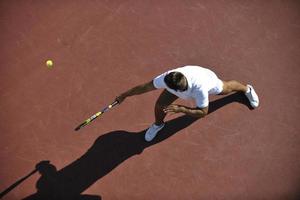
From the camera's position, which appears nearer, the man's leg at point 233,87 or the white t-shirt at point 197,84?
the white t-shirt at point 197,84

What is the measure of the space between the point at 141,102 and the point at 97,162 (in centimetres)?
123

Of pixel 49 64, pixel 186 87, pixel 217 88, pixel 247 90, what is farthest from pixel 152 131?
pixel 49 64

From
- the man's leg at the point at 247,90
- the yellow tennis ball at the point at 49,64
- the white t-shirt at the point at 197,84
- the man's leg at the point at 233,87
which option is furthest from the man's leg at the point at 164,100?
the yellow tennis ball at the point at 49,64

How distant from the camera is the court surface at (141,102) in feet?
19.2

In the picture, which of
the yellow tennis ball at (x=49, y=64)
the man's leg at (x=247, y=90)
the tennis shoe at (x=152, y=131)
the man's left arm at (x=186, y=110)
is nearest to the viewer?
the man's left arm at (x=186, y=110)

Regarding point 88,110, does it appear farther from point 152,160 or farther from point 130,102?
point 152,160

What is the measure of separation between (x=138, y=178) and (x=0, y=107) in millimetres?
2657

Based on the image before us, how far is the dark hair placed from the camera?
467cm

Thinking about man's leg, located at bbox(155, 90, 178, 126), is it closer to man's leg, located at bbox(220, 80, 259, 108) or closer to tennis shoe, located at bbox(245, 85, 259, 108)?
man's leg, located at bbox(220, 80, 259, 108)

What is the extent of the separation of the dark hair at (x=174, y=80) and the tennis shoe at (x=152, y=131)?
1332 millimetres

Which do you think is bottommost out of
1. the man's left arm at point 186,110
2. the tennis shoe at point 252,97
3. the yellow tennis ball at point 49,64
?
the tennis shoe at point 252,97

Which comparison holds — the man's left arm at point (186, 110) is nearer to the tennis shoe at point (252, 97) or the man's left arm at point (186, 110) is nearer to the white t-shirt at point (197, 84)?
the white t-shirt at point (197, 84)

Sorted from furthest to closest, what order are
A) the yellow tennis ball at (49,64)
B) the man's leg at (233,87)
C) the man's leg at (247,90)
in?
the yellow tennis ball at (49,64), the man's leg at (247,90), the man's leg at (233,87)

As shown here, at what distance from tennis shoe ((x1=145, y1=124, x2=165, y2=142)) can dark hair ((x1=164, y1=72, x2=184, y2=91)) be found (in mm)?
1332
